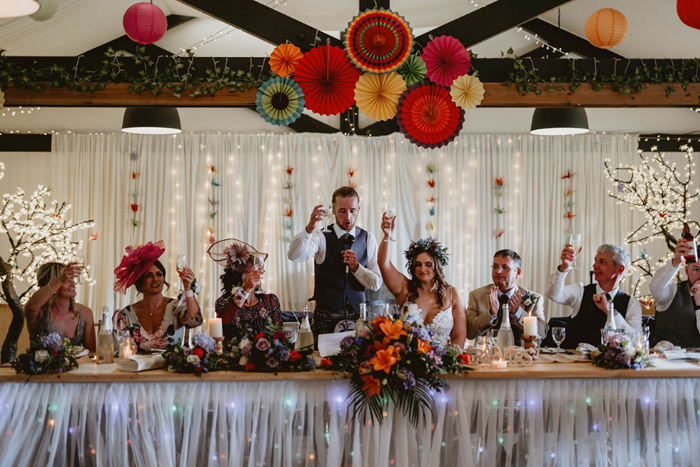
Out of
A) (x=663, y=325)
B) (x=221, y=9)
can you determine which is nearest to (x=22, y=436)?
(x=221, y=9)

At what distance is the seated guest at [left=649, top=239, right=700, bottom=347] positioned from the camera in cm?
406

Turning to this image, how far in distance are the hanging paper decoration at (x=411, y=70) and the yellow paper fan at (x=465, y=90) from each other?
23 cm

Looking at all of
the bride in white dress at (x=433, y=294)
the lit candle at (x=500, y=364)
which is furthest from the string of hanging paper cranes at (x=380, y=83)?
the lit candle at (x=500, y=364)

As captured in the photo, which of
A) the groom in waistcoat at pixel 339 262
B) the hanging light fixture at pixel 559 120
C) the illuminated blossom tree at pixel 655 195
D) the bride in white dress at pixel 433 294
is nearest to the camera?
the bride in white dress at pixel 433 294

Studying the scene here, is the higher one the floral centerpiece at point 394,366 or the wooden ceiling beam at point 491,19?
the wooden ceiling beam at point 491,19

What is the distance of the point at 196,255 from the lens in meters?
7.49

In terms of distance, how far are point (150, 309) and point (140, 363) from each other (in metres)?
0.73

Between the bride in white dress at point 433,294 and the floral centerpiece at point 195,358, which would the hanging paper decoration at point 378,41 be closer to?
the bride in white dress at point 433,294

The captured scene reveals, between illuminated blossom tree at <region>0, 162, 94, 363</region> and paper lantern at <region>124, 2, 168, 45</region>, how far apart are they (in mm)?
1724

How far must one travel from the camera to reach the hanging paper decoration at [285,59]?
4.25m

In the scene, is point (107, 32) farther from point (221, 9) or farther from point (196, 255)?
point (221, 9)

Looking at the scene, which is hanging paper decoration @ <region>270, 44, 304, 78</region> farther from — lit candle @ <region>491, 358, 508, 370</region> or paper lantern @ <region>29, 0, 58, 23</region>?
lit candle @ <region>491, 358, 508, 370</region>

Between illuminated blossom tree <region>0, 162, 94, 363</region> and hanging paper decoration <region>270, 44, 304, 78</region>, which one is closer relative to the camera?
hanging paper decoration <region>270, 44, 304, 78</region>

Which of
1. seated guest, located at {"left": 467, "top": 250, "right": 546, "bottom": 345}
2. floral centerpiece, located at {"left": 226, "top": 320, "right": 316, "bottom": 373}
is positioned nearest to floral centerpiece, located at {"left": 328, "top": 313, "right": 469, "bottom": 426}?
floral centerpiece, located at {"left": 226, "top": 320, "right": 316, "bottom": 373}
